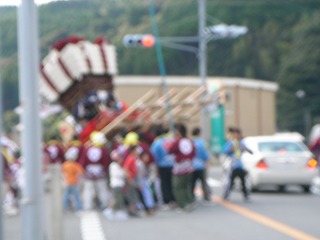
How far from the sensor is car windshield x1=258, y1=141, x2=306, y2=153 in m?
25.9

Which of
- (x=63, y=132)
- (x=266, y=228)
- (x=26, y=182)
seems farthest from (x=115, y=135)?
(x=26, y=182)

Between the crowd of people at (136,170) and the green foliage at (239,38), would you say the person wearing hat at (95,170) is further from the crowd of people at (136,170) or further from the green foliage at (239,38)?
the green foliage at (239,38)

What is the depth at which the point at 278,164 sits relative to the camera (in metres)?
25.1

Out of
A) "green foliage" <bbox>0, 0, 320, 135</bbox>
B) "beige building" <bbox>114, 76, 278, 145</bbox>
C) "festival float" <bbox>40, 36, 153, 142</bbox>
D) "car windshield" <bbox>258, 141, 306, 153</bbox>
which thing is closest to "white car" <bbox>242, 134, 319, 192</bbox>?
"car windshield" <bbox>258, 141, 306, 153</bbox>

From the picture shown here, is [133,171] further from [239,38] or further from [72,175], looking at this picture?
[239,38]

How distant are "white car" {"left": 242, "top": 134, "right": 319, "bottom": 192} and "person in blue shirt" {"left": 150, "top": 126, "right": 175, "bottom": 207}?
2735 mm

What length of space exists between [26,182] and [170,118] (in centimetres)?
1358

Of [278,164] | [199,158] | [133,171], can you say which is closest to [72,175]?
[133,171]

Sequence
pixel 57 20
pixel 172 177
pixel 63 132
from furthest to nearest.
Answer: pixel 57 20 → pixel 63 132 → pixel 172 177

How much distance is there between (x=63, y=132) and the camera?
91.1 feet

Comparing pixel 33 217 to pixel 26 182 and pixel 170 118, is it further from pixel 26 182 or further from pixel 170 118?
pixel 170 118

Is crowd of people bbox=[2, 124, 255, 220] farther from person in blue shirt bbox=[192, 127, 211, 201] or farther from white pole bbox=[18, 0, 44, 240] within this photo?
white pole bbox=[18, 0, 44, 240]

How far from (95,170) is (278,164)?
4.98 m

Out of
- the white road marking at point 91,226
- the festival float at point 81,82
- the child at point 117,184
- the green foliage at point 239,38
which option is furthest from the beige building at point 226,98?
the green foliage at point 239,38
